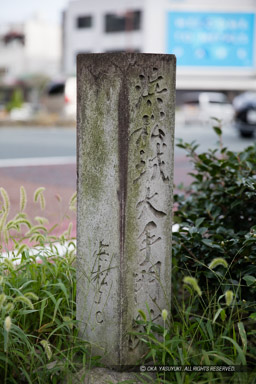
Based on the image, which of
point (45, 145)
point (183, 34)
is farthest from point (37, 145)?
point (183, 34)

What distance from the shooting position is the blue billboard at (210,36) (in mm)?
37906

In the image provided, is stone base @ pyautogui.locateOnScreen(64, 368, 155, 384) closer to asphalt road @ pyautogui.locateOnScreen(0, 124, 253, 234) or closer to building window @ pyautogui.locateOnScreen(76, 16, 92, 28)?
asphalt road @ pyautogui.locateOnScreen(0, 124, 253, 234)

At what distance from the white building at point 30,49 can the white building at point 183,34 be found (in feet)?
27.1

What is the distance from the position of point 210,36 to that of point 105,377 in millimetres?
38668

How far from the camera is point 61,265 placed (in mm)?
2684

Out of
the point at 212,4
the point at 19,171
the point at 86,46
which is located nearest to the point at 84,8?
the point at 86,46

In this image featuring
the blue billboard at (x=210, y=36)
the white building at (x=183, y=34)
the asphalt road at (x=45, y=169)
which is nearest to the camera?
the asphalt road at (x=45, y=169)

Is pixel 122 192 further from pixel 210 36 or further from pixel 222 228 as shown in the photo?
pixel 210 36

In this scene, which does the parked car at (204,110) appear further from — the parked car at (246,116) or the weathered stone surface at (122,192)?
the weathered stone surface at (122,192)

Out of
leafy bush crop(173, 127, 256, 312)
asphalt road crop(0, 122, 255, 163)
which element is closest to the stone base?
leafy bush crop(173, 127, 256, 312)

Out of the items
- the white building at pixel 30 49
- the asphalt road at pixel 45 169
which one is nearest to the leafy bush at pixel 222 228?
the asphalt road at pixel 45 169

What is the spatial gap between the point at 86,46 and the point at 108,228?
48583 millimetres

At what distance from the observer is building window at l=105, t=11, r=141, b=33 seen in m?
46.6

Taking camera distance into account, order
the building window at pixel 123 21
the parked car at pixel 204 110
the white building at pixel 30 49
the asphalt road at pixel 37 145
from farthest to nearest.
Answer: the white building at pixel 30 49 → the building window at pixel 123 21 → the parked car at pixel 204 110 → the asphalt road at pixel 37 145
